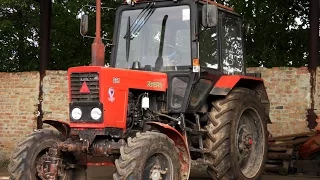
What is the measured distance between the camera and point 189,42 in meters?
7.12

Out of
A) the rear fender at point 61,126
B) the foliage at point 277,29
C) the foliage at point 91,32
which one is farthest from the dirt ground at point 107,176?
the foliage at point 277,29

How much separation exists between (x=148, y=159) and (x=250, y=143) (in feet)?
7.63

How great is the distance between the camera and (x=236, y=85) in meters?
7.76

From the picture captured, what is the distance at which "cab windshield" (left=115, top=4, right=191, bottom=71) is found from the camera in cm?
713

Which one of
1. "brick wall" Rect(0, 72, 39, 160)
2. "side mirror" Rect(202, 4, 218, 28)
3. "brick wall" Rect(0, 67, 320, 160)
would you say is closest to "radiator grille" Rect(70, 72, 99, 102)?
"side mirror" Rect(202, 4, 218, 28)

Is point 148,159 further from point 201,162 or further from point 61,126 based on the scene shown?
point 61,126

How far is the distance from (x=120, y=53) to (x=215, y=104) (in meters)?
1.54

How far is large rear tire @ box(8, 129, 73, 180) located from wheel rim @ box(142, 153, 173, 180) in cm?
131

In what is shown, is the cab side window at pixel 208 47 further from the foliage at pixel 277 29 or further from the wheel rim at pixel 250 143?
the foliage at pixel 277 29

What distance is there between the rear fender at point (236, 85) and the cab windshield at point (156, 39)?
0.60 m

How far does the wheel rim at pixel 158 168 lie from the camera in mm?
5992

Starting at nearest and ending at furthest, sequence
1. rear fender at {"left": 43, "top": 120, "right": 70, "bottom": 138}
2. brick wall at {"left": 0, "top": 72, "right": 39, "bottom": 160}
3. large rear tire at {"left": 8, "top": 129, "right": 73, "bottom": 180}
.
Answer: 1. large rear tire at {"left": 8, "top": 129, "right": 73, "bottom": 180}
2. rear fender at {"left": 43, "top": 120, "right": 70, "bottom": 138}
3. brick wall at {"left": 0, "top": 72, "right": 39, "bottom": 160}

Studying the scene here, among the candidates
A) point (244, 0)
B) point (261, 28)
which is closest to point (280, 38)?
point (261, 28)

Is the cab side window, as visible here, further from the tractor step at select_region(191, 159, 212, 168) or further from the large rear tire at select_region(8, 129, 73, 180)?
the large rear tire at select_region(8, 129, 73, 180)
